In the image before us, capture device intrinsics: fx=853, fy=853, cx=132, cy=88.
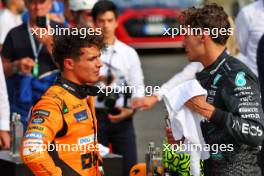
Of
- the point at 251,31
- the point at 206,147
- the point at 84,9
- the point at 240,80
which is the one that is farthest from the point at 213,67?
the point at 84,9

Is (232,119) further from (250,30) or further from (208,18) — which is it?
(250,30)

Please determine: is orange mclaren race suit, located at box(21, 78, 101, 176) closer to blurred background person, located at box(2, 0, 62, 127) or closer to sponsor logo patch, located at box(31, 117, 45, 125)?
sponsor logo patch, located at box(31, 117, 45, 125)

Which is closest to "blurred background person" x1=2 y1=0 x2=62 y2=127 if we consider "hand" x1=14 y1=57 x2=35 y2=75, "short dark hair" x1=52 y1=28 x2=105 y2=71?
"hand" x1=14 y1=57 x2=35 y2=75

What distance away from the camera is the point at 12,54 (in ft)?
24.3

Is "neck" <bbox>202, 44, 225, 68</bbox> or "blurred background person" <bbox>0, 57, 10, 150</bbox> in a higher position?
"neck" <bbox>202, 44, 225, 68</bbox>

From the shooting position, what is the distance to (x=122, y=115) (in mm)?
7418

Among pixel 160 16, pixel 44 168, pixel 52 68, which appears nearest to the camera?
pixel 44 168

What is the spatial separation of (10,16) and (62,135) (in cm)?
497

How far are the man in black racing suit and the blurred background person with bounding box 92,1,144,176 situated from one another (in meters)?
2.16

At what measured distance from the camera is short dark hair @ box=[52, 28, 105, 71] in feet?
17.5

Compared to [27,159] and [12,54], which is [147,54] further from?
[27,159]

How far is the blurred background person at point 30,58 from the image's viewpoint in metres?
7.34

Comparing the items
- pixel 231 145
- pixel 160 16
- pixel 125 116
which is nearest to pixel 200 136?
pixel 231 145

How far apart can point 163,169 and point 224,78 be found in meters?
0.78
